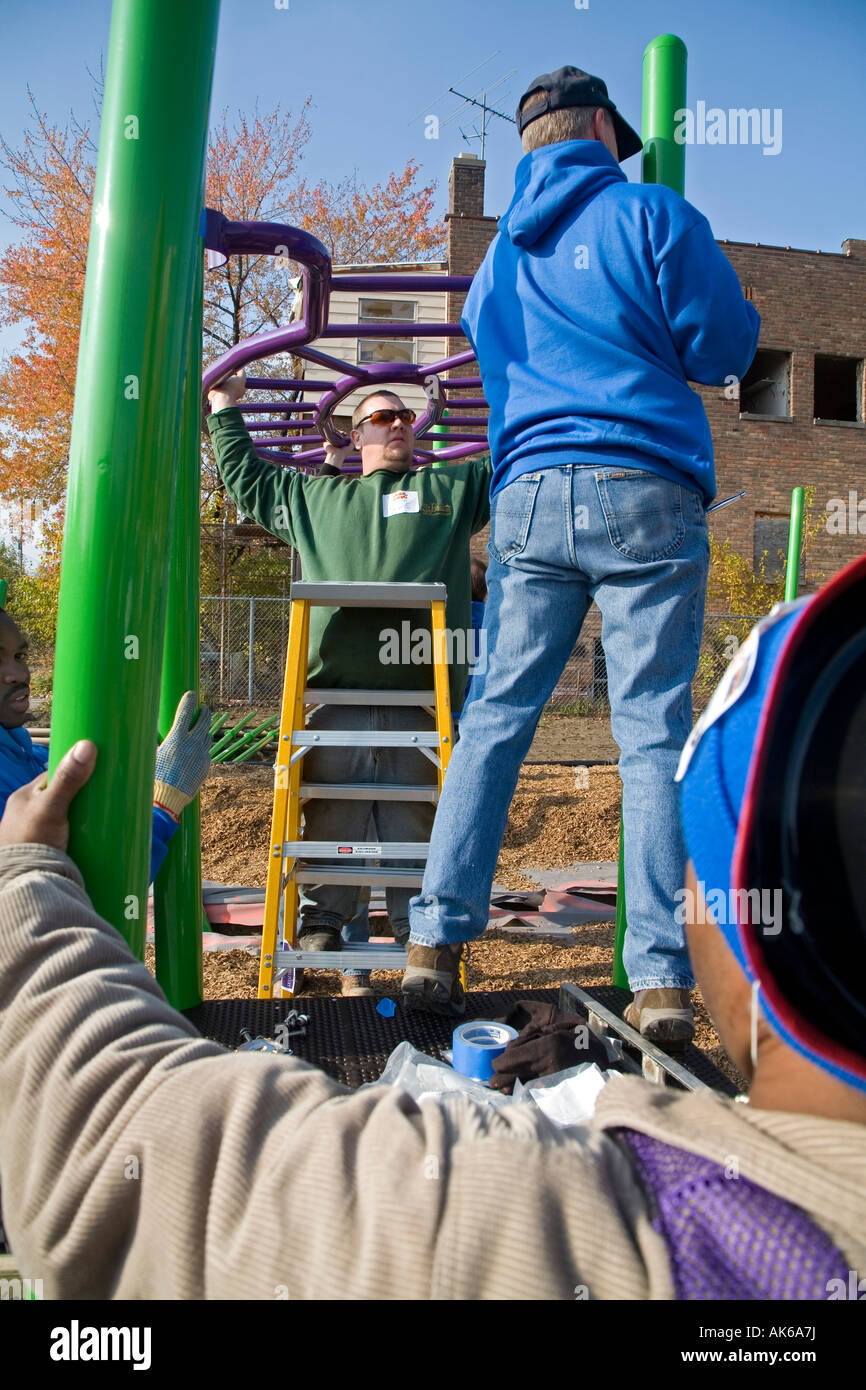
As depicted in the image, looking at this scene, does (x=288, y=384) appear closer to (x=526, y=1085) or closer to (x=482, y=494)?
(x=482, y=494)

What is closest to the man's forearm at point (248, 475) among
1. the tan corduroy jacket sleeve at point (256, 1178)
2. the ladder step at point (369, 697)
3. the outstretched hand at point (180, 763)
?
the ladder step at point (369, 697)

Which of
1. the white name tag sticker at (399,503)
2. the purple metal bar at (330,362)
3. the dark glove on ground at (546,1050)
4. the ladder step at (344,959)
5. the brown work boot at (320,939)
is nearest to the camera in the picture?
the dark glove on ground at (546,1050)

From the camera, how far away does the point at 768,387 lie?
19.4 metres

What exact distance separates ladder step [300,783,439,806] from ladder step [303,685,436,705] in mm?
285

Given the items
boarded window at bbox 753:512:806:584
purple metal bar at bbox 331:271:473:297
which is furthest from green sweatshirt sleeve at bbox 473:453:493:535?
boarded window at bbox 753:512:806:584

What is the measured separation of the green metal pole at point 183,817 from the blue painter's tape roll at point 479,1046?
0.69m

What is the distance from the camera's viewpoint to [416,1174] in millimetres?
580

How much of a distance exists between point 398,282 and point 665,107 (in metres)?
1.36

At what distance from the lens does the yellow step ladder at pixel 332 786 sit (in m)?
2.63

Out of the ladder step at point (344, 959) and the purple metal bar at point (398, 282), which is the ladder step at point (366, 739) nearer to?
the ladder step at point (344, 959)

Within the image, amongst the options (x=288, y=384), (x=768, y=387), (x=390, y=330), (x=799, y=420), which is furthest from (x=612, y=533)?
(x=768, y=387)

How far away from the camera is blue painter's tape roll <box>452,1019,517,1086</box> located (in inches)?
65.9
